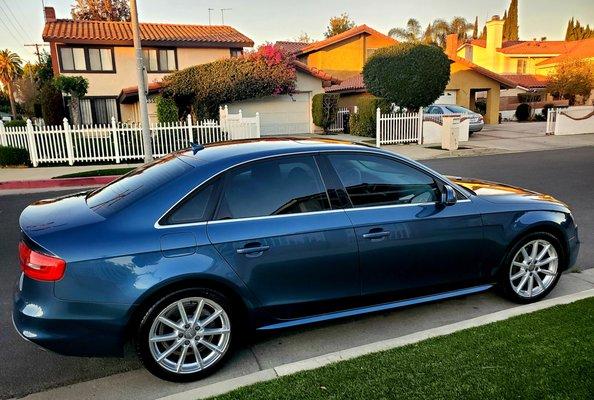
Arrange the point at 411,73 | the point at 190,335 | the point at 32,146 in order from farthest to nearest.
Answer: the point at 411,73 → the point at 32,146 → the point at 190,335

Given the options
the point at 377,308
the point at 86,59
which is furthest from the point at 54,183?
the point at 86,59

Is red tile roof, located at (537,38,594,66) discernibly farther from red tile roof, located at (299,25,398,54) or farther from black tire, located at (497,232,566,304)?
black tire, located at (497,232,566,304)

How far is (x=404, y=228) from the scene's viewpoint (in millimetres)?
3627

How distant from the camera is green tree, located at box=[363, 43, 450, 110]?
18.4 m

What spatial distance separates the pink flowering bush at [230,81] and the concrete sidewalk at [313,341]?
18712 millimetres

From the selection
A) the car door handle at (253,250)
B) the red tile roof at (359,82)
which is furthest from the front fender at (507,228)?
the red tile roof at (359,82)

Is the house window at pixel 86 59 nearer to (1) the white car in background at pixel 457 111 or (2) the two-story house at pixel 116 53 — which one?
(2) the two-story house at pixel 116 53

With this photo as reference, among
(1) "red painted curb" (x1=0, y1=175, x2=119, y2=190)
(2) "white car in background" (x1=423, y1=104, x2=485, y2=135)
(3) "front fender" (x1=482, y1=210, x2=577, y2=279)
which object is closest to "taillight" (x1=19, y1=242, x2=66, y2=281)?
(3) "front fender" (x1=482, y1=210, x2=577, y2=279)

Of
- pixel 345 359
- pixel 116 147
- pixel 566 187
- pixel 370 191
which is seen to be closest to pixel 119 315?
pixel 345 359

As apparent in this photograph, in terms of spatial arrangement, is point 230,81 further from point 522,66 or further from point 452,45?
point 522,66

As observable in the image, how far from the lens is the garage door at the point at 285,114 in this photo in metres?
24.0

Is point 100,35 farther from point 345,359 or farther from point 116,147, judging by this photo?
point 345,359

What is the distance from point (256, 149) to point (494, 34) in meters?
51.3

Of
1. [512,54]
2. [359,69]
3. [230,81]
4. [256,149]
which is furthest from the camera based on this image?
[512,54]
